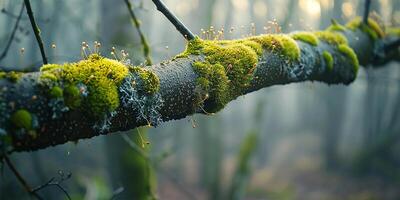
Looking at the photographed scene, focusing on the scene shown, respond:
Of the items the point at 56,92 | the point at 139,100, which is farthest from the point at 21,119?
the point at 139,100

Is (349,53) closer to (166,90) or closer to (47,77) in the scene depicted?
(166,90)

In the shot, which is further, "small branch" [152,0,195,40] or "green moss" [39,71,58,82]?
"small branch" [152,0,195,40]

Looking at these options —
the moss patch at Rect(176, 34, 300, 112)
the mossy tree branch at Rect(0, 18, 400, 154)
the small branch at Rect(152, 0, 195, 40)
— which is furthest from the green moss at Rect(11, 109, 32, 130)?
the small branch at Rect(152, 0, 195, 40)

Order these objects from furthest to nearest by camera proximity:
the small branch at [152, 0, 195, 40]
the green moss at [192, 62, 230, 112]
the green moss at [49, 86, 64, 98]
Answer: the small branch at [152, 0, 195, 40]
the green moss at [192, 62, 230, 112]
the green moss at [49, 86, 64, 98]

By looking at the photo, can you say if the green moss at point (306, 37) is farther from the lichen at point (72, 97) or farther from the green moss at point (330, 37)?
the lichen at point (72, 97)

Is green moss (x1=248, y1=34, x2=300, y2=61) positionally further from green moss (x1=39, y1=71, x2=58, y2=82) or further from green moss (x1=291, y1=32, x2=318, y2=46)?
green moss (x1=39, y1=71, x2=58, y2=82)

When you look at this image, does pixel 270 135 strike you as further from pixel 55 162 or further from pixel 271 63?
pixel 271 63
